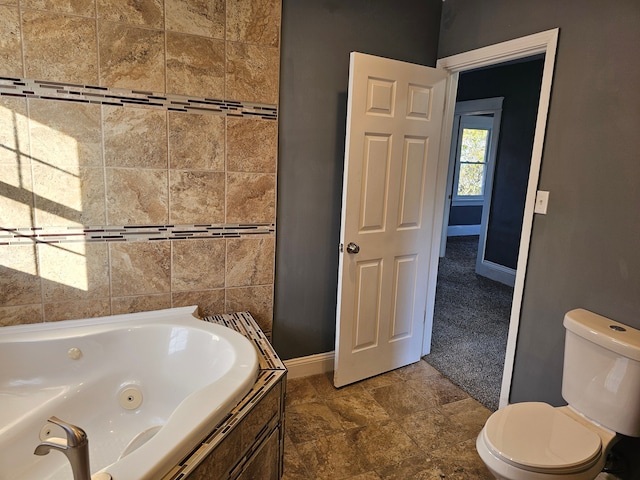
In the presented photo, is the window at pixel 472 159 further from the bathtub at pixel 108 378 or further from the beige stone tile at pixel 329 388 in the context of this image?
the bathtub at pixel 108 378

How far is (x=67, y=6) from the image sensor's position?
71.2 inches

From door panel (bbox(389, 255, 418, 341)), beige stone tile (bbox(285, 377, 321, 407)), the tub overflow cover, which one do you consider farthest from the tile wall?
door panel (bbox(389, 255, 418, 341))

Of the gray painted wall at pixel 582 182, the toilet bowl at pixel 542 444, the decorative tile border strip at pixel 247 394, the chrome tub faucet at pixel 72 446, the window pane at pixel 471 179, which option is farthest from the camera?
the window pane at pixel 471 179

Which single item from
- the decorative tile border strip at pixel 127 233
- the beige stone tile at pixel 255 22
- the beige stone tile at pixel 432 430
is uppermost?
the beige stone tile at pixel 255 22

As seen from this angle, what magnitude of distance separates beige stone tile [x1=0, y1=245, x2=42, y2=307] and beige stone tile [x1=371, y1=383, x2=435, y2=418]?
1.88 m

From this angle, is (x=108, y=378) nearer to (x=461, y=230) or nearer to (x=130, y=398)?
(x=130, y=398)

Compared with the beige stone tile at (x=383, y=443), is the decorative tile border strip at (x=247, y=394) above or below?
above

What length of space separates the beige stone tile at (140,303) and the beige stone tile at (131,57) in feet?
3.38

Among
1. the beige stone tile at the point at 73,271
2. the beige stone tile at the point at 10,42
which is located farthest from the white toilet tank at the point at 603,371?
the beige stone tile at the point at 10,42

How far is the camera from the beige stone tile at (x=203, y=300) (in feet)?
7.36

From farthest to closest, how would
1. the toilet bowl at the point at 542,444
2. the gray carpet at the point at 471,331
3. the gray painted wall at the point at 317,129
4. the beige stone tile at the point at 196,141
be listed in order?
the gray carpet at the point at 471,331 < the gray painted wall at the point at 317,129 < the beige stone tile at the point at 196,141 < the toilet bowl at the point at 542,444

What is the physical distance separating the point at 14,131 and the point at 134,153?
1.57ft

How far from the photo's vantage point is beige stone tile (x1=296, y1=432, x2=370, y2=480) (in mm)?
1880

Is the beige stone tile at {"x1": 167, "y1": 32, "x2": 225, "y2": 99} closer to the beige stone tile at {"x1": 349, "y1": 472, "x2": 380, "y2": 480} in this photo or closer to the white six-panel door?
the white six-panel door
